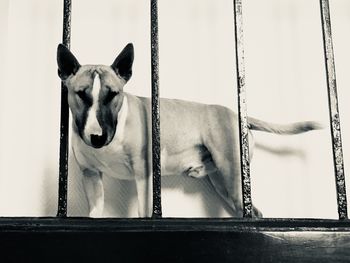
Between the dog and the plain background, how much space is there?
Result: 80mm

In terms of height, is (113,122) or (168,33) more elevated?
(168,33)

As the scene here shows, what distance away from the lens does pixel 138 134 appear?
0.92m

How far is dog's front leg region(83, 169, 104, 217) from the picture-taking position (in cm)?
96

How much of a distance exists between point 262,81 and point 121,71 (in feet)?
1.67

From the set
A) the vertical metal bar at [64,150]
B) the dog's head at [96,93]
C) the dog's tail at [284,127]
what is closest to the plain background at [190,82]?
the dog's tail at [284,127]

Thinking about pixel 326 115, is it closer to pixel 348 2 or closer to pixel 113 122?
pixel 348 2

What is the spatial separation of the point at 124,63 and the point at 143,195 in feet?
0.95

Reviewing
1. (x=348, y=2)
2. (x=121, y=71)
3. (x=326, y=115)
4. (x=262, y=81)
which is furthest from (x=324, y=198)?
(x=121, y=71)

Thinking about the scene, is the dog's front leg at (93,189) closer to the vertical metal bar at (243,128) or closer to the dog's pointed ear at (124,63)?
the dog's pointed ear at (124,63)

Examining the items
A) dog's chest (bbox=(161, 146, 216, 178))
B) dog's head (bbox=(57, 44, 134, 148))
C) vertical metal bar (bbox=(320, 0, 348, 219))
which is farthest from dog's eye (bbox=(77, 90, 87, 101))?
vertical metal bar (bbox=(320, 0, 348, 219))

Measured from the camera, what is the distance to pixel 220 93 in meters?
1.15

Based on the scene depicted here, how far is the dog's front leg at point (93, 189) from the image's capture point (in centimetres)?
96

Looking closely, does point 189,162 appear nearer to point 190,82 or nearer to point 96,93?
point 190,82

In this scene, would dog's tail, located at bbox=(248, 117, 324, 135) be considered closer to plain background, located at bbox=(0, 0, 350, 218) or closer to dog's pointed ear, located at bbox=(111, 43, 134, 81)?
plain background, located at bbox=(0, 0, 350, 218)
